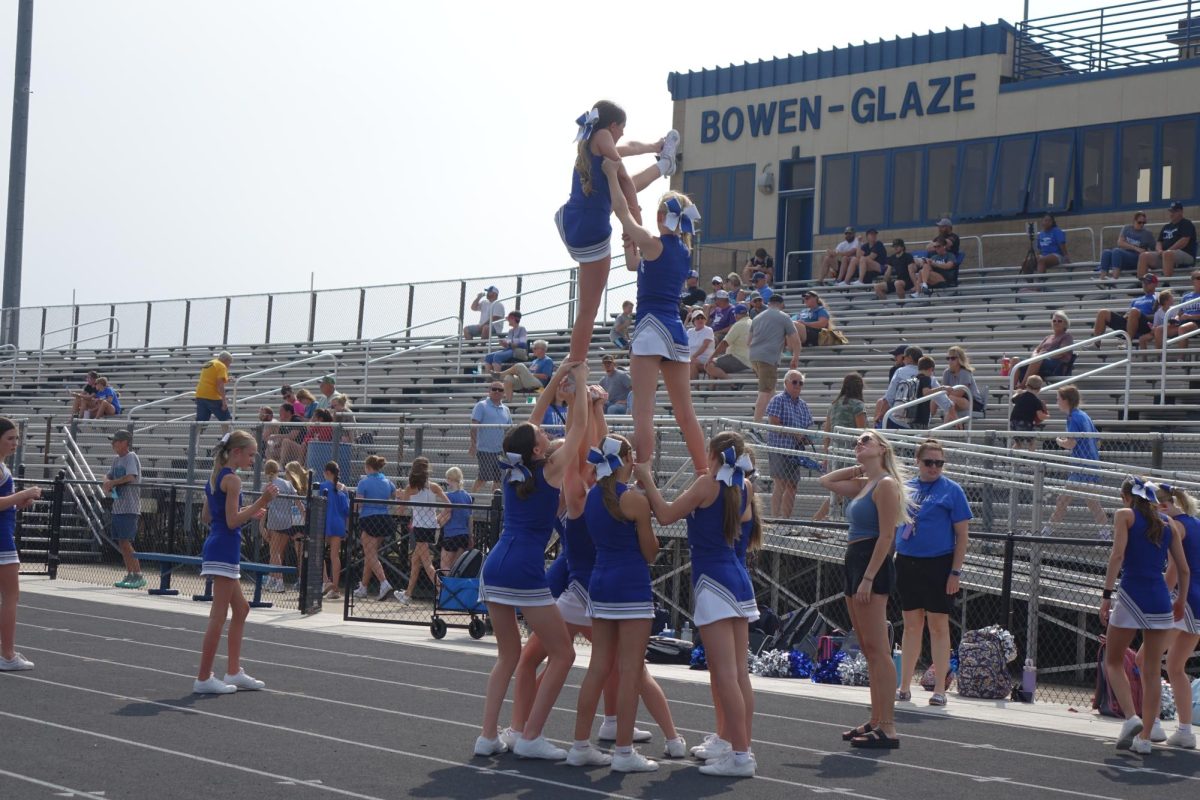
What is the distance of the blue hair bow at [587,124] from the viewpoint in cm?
877

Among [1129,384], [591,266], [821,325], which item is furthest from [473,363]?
[591,266]

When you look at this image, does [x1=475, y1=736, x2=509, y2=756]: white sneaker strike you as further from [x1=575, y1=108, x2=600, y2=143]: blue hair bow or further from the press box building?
the press box building

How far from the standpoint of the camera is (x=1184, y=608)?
9953mm

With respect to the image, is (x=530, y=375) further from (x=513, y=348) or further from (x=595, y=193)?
(x=595, y=193)

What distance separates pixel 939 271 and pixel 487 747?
18.3m

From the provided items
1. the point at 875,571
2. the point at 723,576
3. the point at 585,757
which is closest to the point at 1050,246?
the point at 875,571

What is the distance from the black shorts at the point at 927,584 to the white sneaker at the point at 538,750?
4.14 m

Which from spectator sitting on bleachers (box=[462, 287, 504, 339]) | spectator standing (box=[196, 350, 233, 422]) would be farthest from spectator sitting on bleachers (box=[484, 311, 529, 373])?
spectator standing (box=[196, 350, 233, 422])

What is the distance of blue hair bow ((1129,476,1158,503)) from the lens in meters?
9.78

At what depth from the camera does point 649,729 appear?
33.0 ft

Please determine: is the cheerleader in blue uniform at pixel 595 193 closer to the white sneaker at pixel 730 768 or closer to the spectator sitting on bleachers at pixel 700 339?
the white sneaker at pixel 730 768

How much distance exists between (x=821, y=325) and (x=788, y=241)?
28.3 ft

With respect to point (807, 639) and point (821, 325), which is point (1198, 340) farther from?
point (807, 639)

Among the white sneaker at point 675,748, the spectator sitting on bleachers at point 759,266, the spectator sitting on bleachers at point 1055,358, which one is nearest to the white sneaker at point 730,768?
the white sneaker at point 675,748
